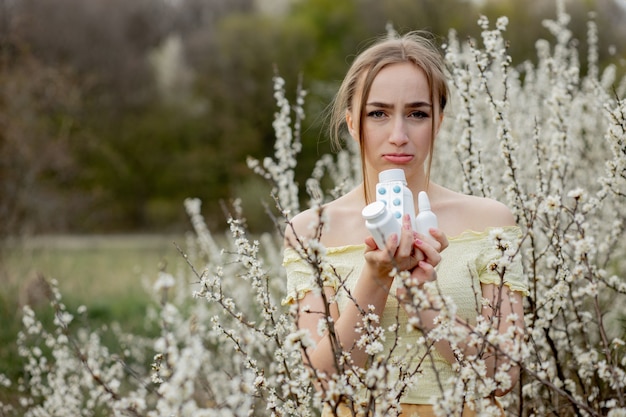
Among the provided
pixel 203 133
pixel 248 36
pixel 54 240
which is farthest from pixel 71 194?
pixel 248 36

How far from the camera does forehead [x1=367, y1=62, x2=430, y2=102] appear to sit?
6.54 ft

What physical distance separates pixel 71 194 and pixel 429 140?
8.94m

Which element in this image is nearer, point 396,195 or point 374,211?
point 374,211

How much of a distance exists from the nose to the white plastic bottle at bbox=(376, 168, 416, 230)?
0.22 m

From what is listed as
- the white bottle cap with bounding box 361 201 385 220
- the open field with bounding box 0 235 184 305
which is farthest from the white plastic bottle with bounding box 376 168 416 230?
the open field with bounding box 0 235 184 305

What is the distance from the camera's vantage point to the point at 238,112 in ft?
68.3

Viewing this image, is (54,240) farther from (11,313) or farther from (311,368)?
(311,368)

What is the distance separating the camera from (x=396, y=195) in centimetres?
166

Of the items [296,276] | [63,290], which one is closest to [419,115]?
[296,276]

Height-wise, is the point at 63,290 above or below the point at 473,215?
above

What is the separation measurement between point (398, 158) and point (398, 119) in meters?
0.11

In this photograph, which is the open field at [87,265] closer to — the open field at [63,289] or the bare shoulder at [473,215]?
the open field at [63,289]

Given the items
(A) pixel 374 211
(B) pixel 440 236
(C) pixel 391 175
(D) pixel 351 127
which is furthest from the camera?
(D) pixel 351 127

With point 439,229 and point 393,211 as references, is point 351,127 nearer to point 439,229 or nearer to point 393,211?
point 439,229
